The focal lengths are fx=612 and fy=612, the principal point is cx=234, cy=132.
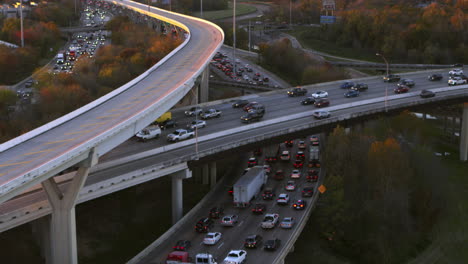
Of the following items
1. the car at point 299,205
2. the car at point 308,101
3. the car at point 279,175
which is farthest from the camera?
the car at point 308,101

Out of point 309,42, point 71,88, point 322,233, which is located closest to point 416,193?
point 322,233

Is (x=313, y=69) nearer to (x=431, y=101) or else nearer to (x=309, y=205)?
(x=431, y=101)

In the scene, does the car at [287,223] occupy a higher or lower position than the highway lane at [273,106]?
lower

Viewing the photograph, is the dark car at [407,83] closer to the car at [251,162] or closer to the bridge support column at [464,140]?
the bridge support column at [464,140]

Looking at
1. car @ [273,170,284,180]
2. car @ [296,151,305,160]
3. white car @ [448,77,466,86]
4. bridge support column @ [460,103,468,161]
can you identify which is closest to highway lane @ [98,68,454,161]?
white car @ [448,77,466,86]

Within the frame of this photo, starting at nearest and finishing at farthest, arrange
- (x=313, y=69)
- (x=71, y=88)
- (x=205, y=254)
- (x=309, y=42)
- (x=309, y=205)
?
(x=205, y=254) < (x=309, y=205) < (x=71, y=88) < (x=313, y=69) < (x=309, y=42)

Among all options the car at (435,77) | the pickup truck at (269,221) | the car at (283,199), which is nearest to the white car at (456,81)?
the car at (435,77)

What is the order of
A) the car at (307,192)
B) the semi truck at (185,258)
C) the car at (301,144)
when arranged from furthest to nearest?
1. the car at (301,144)
2. the car at (307,192)
3. the semi truck at (185,258)
